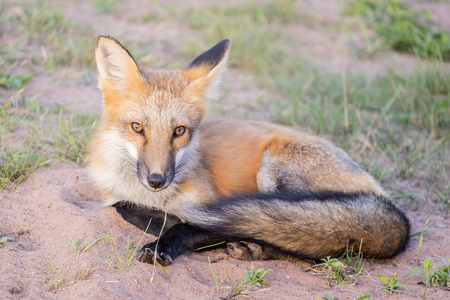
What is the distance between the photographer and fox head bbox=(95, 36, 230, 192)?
327cm

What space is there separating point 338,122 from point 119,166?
126 inches

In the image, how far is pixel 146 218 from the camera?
12.0 feet

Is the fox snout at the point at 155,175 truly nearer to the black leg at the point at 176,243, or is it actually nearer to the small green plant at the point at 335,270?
the black leg at the point at 176,243

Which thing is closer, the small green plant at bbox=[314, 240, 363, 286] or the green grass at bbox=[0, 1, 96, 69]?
the small green plant at bbox=[314, 240, 363, 286]

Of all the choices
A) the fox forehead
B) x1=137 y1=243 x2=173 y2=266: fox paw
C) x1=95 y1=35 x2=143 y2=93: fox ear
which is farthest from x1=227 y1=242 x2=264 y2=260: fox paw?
x1=95 y1=35 x2=143 y2=93: fox ear

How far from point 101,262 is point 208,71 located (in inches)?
68.1

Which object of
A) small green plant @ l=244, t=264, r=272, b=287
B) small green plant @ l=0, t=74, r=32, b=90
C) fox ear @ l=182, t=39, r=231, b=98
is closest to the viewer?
small green plant @ l=244, t=264, r=272, b=287

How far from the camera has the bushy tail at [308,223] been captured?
3.21 metres

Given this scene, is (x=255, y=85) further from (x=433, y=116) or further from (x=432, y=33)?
(x=432, y=33)

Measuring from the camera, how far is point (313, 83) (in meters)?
6.89

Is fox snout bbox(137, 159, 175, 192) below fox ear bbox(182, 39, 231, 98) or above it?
below

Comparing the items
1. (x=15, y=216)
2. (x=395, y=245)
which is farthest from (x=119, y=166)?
(x=395, y=245)

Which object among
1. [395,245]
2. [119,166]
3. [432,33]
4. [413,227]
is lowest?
[413,227]

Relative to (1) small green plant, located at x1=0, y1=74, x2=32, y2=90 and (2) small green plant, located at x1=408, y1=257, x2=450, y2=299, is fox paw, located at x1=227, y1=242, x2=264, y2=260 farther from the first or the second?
(1) small green plant, located at x1=0, y1=74, x2=32, y2=90
